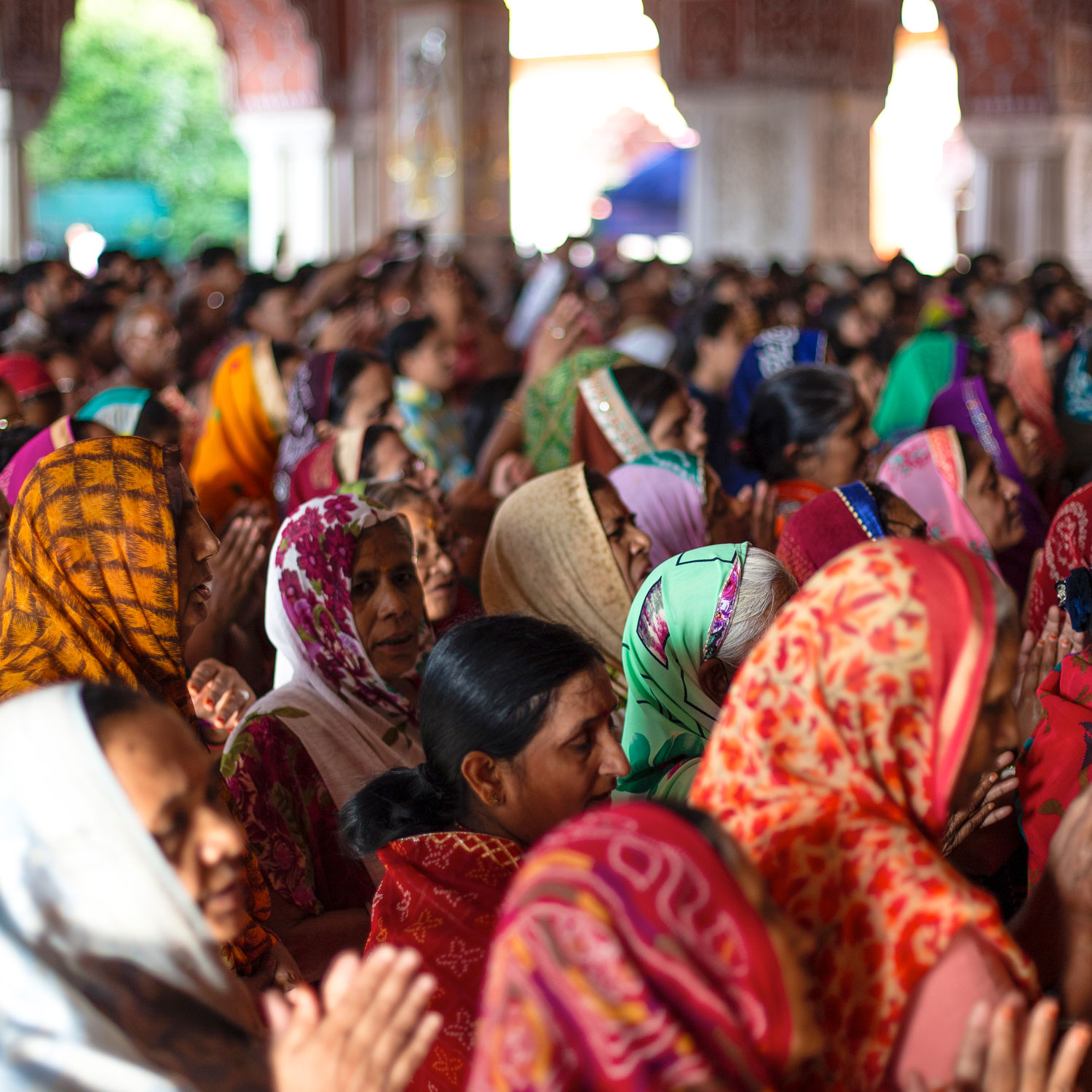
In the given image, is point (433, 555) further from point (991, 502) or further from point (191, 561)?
point (991, 502)

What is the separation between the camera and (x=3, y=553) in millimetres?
2412

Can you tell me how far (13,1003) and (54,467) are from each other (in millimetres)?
1022

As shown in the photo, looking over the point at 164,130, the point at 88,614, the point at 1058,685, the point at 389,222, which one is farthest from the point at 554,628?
the point at 164,130

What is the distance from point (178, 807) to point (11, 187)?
11.0 meters

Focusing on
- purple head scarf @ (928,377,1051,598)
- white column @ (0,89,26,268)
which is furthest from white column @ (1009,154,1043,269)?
purple head scarf @ (928,377,1051,598)

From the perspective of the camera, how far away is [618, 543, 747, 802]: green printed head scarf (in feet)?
6.81

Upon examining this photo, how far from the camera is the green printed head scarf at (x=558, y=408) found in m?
4.08

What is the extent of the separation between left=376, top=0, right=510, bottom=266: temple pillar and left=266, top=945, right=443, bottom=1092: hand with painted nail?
28.8ft

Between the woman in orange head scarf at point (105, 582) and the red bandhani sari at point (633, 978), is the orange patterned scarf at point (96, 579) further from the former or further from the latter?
the red bandhani sari at point (633, 978)

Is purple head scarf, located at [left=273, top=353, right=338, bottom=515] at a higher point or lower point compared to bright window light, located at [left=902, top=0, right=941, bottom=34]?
lower

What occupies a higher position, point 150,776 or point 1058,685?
point 150,776

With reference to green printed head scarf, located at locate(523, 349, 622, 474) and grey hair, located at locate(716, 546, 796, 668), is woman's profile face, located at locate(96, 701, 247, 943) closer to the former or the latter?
grey hair, located at locate(716, 546, 796, 668)

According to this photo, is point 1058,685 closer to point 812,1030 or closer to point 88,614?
point 812,1030

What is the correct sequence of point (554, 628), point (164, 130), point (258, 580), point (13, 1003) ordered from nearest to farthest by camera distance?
point (13, 1003) → point (554, 628) → point (258, 580) → point (164, 130)
